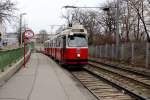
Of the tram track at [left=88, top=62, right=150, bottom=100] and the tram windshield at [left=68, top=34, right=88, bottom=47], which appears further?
the tram windshield at [left=68, top=34, right=88, bottom=47]

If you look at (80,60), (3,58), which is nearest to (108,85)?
(3,58)

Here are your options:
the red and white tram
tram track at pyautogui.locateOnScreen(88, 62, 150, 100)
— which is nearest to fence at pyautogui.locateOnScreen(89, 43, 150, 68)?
the red and white tram

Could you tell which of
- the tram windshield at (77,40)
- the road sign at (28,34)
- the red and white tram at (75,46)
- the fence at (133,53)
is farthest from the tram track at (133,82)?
the road sign at (28,34)

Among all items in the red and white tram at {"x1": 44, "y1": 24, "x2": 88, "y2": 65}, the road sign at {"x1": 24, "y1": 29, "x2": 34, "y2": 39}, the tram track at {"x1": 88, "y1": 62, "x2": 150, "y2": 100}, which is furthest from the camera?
the road sign at {"x1": 24, "y1": 29, "x2": 34, "y2": 39}

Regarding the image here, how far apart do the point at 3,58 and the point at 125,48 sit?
65.9 ft

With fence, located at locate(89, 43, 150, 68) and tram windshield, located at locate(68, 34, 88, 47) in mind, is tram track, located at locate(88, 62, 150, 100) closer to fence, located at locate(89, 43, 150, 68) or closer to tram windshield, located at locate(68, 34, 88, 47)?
tram windshield, located at locate(68, 34, 88, 47)

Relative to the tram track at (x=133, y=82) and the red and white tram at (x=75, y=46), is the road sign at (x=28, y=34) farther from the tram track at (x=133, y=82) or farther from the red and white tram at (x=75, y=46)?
the tram track at (x=133, y=82)

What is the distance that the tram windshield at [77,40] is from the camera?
83.5 feet

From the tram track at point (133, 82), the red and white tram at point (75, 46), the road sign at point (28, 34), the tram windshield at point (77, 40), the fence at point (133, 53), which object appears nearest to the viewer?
the tram track at point (133, 82)

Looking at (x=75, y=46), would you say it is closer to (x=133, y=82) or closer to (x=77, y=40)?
(x=77, y=40)

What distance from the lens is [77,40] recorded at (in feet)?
83.8

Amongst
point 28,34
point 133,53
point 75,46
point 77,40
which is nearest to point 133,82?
point 75,46

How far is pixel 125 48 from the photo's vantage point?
118ft

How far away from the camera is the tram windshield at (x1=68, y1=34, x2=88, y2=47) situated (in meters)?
25.4
